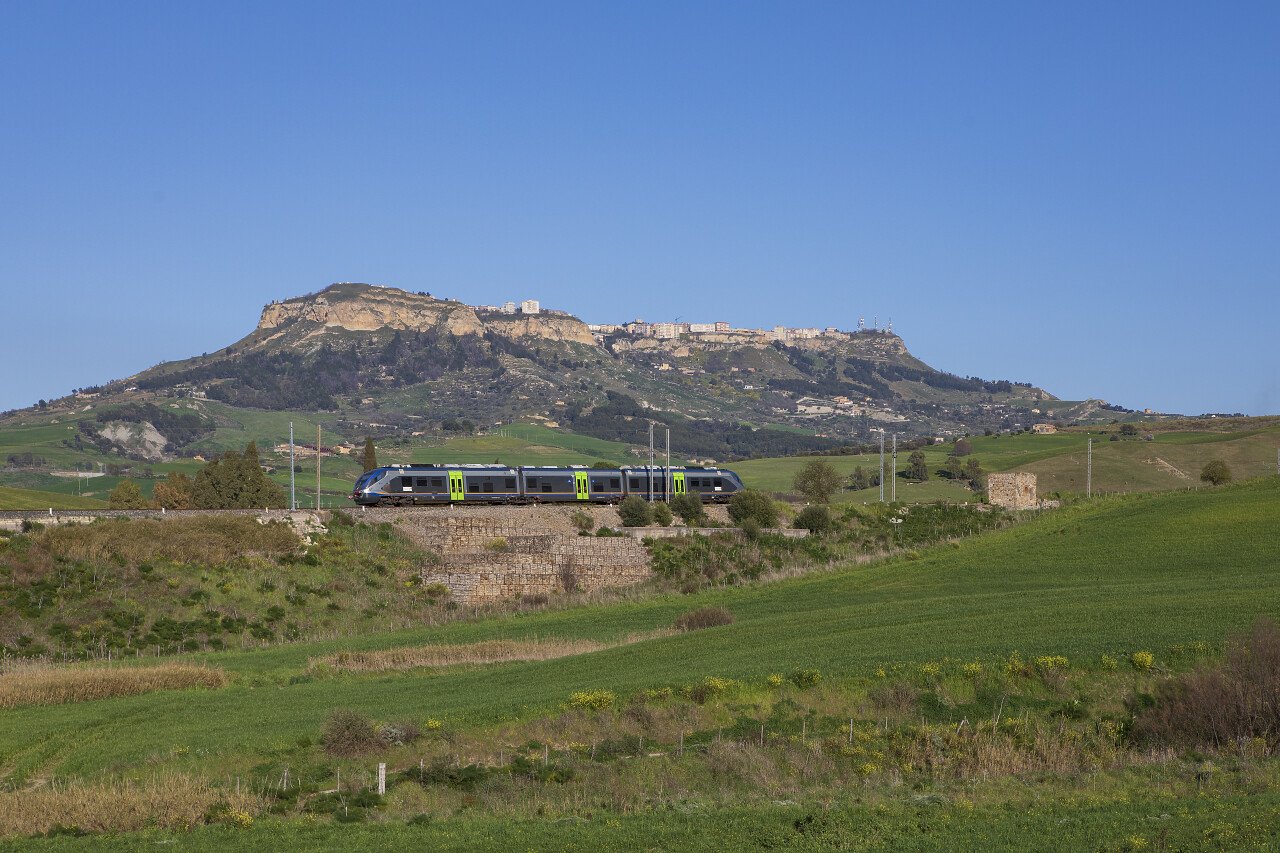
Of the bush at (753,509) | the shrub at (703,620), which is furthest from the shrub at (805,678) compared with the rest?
the bush at (753,509)

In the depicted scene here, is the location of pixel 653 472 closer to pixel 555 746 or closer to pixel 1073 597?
pixel 1073 597

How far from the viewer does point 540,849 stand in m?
17.6

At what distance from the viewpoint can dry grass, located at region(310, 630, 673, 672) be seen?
3828cm

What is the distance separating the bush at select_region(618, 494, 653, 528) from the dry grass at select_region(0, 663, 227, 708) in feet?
109

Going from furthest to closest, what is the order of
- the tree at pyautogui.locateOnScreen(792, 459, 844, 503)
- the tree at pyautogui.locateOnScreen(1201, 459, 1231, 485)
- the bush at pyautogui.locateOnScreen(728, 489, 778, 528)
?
the tree at pyautogui.locateOnScreen(792, 459, 844, 503)
the tree at pyautogui.locateOnScreen(1201, 459, 1231, 485)
the bush at pyautogui.locateOnScreen(728, 489, 778, 528)

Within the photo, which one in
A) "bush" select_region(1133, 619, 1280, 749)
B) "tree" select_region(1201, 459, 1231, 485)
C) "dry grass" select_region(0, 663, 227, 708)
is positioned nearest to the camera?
"bush" select_region(1133, 619, 1280, 749)

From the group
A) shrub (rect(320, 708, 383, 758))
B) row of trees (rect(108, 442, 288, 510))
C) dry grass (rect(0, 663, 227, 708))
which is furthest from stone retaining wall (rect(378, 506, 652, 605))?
shrub (rect(320, 708, 383, 758))

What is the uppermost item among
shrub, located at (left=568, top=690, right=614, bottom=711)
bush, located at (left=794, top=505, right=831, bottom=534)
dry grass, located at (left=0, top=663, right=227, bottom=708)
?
bush, located at (left=794, top=505, right=831, bottom=534)

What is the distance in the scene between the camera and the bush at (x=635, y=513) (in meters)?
66.6

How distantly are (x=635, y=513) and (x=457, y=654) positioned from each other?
28.0 meters

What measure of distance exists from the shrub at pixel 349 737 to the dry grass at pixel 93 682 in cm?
1182

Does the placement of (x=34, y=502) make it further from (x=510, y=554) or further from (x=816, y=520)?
(x=816, y=520)

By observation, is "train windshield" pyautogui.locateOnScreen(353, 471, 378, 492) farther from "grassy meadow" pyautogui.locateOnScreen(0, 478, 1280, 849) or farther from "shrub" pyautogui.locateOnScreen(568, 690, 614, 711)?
"shrub" pyautogui.locateOnScreen(568, 690, 614, 711)

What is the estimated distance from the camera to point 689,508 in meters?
69.8
